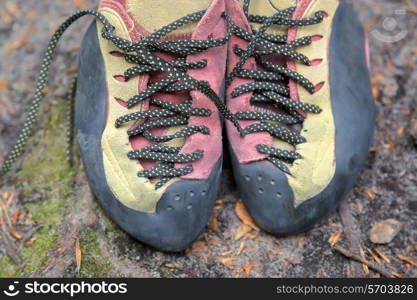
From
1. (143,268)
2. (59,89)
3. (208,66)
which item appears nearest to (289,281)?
(143,268)

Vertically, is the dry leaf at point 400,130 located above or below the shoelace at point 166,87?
below

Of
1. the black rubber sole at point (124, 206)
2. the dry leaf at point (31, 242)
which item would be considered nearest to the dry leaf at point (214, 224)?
the black rubber sole at point (124, 206)

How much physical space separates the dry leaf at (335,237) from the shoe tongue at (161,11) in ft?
2.43

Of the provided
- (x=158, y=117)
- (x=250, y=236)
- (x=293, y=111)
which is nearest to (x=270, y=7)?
(x=293, y=111)

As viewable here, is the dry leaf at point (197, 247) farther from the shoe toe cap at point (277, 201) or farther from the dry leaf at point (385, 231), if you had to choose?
the dry leaf at point (385, 231)

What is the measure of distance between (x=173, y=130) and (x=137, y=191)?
0.22 meters

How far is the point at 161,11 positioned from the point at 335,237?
33.2 inches

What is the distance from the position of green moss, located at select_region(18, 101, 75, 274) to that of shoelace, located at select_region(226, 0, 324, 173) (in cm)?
62

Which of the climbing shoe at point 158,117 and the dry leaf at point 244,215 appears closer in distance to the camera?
the climbing shoe at point 158,117

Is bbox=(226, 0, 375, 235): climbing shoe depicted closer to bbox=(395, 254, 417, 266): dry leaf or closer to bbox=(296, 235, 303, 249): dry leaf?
bbox=(296, 235, 303, 249): dry leaf

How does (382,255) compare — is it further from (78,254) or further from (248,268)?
(78,254)

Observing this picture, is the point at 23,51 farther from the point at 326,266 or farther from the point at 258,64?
the point at 326,266

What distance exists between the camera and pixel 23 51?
2.41 m

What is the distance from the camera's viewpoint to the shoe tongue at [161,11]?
1714 mm
